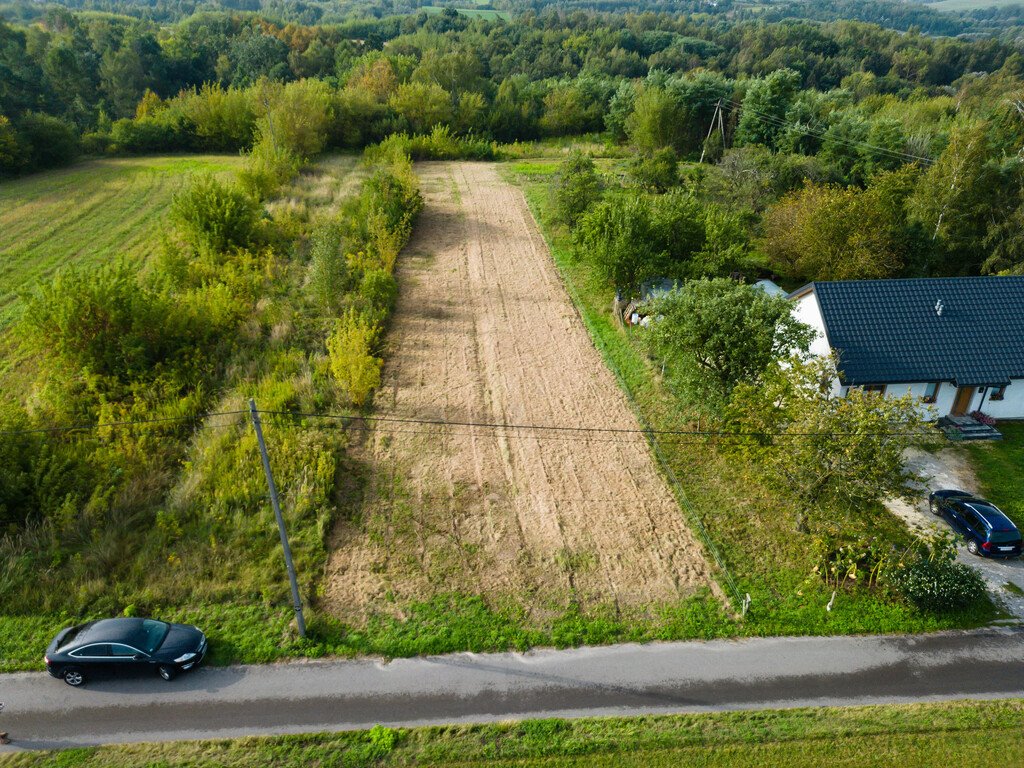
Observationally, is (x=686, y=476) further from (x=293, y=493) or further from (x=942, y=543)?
(x=293, y=493)

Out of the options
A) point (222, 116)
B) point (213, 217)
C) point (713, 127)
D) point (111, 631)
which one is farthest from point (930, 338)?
point (222, 116)

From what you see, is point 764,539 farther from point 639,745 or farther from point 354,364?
point 354,364

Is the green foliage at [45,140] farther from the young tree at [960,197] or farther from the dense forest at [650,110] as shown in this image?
the young tree at [960,197]

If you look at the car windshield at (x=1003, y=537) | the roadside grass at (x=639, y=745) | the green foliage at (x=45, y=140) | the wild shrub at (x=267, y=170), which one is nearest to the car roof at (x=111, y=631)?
the roadside grass at (x=639, y=745)

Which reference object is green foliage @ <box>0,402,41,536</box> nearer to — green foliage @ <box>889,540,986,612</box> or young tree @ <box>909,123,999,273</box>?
green foliage @ <box>889,540,986,612</box>

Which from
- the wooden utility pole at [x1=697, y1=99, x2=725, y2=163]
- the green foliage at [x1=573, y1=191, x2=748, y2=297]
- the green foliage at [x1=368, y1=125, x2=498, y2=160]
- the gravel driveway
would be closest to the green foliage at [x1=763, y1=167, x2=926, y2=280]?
the green foliage at [x1=573, y1=191, x2=748, y2=297]

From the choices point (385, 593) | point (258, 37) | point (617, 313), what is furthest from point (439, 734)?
point (258, 37)

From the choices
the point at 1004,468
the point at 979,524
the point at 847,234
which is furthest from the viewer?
the point at 847,234
